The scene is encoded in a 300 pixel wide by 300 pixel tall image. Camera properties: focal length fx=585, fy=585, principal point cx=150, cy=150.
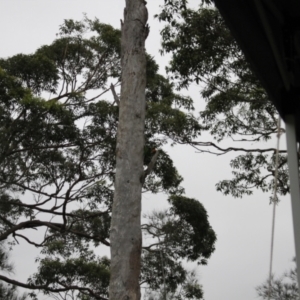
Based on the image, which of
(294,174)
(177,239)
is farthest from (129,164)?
(177,239)

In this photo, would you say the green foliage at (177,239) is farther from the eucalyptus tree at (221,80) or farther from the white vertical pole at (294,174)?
the white vertical pole at (294,174)

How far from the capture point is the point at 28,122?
9422 mm

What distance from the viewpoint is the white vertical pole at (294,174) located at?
1.78 meters

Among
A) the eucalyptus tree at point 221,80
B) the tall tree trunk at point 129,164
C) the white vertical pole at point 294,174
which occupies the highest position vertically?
the eucalyptus tree at point 221,80

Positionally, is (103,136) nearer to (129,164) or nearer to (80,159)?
(80,159)

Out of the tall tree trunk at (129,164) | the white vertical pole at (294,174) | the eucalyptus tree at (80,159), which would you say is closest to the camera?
the white vertical pole at (294,174)

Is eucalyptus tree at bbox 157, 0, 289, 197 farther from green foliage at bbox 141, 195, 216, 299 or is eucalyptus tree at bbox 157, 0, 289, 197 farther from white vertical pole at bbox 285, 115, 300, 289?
white vertical pole at bbox 285, 115, 300, 289

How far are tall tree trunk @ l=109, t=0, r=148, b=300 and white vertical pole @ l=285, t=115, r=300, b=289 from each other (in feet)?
9.35

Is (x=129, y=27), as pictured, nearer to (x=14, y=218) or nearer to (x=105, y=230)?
(x=105, y=230)

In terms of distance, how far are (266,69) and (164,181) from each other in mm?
8483

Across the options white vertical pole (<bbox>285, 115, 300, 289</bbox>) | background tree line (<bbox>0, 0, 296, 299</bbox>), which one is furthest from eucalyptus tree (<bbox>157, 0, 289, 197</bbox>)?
white vertical pole (<bbox>285, 115, 300, 289</bbox>)

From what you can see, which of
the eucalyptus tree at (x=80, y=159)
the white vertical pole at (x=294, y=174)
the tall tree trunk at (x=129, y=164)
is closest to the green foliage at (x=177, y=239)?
the eucalyptus tree at (x=80, y=159)

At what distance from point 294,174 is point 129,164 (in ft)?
10.2

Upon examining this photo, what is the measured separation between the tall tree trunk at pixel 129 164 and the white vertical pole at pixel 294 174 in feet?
9.35
